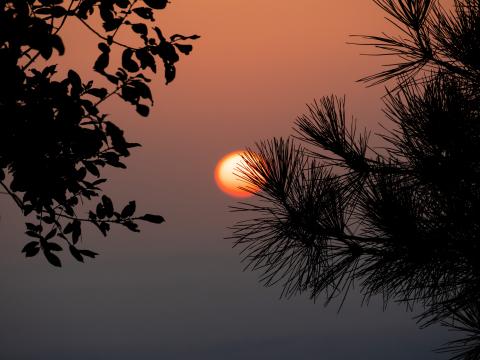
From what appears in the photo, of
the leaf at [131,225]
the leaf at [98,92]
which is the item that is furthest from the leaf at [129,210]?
the leaf at [98,92]

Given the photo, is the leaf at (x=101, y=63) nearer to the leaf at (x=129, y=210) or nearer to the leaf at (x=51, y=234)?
the leaf at (x=129, y=210)

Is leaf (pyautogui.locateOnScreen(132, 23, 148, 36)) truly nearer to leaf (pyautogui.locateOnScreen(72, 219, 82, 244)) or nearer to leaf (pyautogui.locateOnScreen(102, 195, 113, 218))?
leaf (pyautogui.locateOnScreen(102, 195, 113, 218))

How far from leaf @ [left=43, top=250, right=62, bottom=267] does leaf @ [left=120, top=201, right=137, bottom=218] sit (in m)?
0.40

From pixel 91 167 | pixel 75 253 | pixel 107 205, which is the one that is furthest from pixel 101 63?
pixel 75 253

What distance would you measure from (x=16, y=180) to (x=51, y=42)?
2.20 ft

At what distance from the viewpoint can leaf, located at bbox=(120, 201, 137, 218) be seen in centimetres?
325

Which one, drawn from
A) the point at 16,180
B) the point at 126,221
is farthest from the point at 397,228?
the point at 16,180

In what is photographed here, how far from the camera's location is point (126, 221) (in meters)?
3.27

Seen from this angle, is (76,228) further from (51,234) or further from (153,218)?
(153,218)

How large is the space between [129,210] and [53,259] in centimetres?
46

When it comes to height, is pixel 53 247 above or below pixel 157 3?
below

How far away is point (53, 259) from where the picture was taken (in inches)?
121

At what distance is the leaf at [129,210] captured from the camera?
10.7ft

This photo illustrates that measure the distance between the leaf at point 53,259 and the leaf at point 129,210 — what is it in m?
0.40
